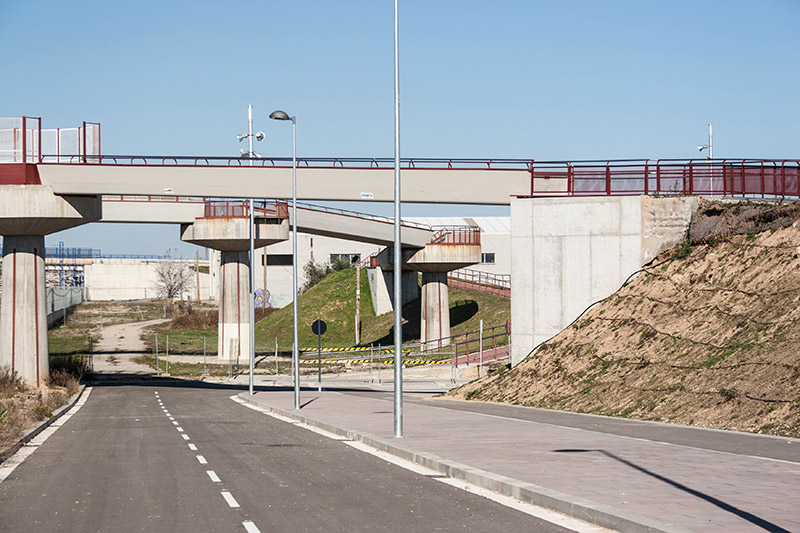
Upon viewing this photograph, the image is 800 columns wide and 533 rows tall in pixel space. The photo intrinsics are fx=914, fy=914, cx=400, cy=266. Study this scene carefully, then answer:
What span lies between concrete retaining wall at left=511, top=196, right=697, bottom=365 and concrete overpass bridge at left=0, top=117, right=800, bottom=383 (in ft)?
0.11

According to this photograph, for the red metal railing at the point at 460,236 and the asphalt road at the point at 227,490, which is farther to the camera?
the red metal railing at the point at 460,236

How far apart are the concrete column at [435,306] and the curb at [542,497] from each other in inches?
2093

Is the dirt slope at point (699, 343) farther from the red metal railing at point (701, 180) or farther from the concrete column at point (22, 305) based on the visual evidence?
the concrete column at point (22, 305)

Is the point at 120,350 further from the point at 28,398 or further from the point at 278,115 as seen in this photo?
the point at 278,115

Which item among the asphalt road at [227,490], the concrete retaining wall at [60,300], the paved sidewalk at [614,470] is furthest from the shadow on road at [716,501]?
the concrete retaining wall at [60,300]

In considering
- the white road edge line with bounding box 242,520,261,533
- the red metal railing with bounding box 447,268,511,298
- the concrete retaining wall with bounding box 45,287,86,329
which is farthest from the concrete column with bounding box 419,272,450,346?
the white road edge line with bounding box 242,520,261,533

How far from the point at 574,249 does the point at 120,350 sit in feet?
168

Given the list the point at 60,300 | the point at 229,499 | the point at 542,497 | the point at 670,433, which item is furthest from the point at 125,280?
the point at 542,497

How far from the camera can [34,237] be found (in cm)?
4050

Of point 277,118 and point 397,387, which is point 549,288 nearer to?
point 277,118

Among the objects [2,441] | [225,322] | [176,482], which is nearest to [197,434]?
[2,441]

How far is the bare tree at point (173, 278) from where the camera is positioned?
14525cm

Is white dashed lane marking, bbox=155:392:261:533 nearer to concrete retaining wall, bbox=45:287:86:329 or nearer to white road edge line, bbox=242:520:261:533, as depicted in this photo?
white road edge line, bbox=242:520:261:533

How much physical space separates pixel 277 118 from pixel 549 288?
10845 mm
